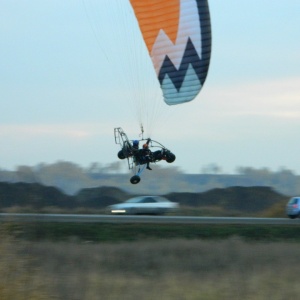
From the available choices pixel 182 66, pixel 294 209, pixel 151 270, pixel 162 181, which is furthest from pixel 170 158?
pixel 162 181

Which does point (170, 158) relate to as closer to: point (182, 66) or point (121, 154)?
point (121, 154)

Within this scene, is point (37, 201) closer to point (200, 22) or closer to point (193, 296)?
point (193, 296)

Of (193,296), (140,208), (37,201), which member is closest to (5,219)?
(37,201)

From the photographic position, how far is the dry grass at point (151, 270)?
11484 millimetres

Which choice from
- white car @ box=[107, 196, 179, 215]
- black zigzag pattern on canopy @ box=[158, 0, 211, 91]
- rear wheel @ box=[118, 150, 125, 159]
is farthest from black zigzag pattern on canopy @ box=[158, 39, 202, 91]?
white car @ box=[107, 196, 179, 215]

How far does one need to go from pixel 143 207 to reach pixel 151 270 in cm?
1526

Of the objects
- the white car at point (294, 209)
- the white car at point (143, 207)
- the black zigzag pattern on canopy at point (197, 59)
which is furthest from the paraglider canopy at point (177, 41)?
the white car at point (143, 207)

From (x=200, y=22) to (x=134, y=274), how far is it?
6389 mm

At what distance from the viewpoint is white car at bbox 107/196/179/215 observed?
3647 centimetres

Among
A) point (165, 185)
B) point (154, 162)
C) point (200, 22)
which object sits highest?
point (165, 185)

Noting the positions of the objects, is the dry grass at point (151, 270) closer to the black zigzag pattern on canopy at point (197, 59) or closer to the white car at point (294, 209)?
the black zigzag pattern on canopy at point (197, 59)

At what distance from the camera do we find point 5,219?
12195mm

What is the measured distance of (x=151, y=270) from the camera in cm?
2144

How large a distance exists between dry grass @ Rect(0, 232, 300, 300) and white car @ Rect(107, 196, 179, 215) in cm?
1054
